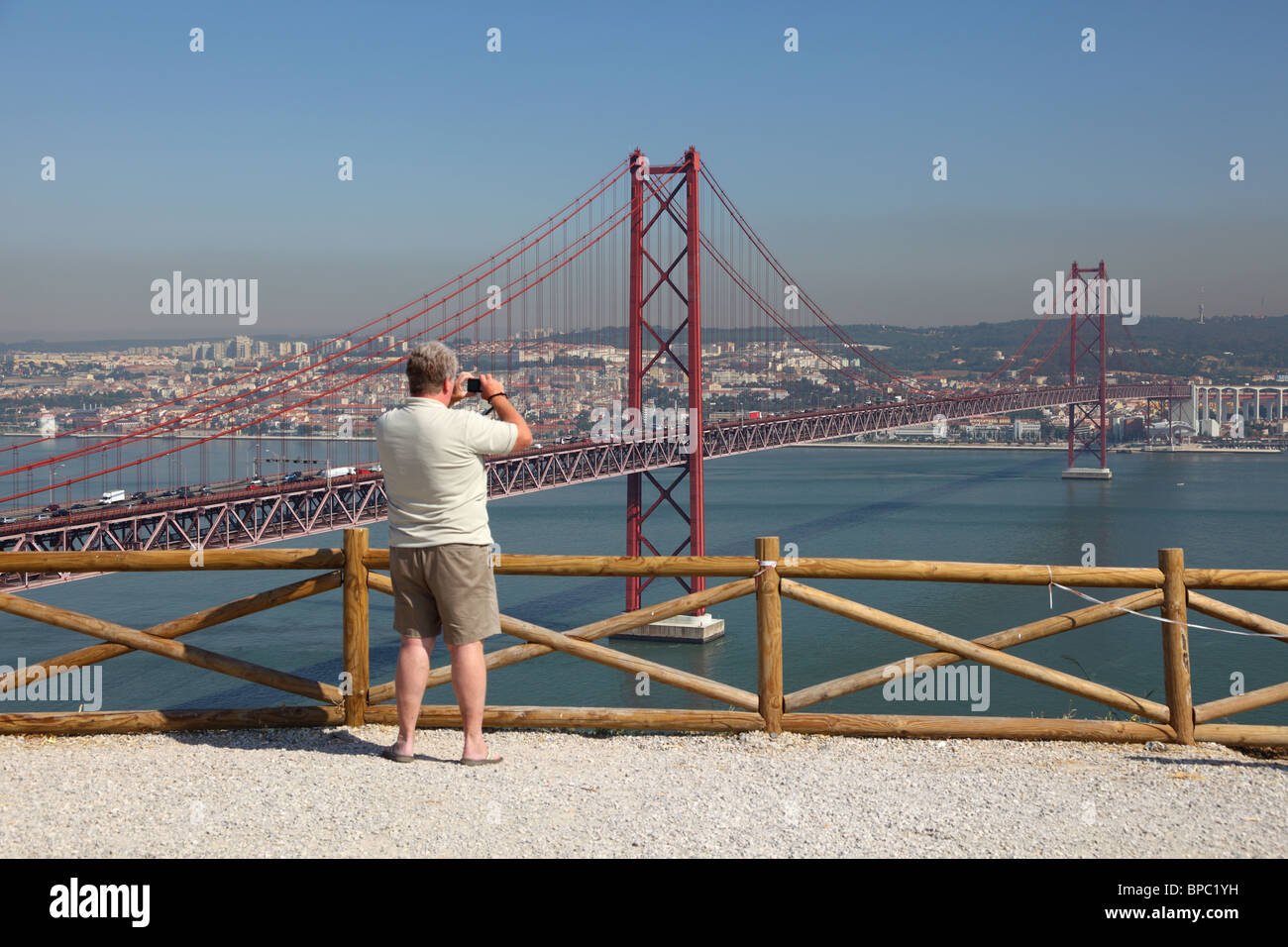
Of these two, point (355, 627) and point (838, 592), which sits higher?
point (355, 627)

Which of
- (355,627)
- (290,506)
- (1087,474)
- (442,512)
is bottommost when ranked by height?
(1087,474)

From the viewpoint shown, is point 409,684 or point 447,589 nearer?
point 447,589

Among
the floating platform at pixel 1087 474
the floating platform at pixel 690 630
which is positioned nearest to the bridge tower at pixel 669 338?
the floating platform at pixel 690 630

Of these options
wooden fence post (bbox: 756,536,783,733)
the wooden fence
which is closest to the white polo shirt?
the wooden fence

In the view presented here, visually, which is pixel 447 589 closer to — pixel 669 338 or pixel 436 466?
pixel 436 466

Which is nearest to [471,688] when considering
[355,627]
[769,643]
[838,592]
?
[355,627]

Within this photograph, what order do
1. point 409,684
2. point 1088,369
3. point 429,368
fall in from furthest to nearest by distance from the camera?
point 1088,369 < point 409,684 < point 429,368

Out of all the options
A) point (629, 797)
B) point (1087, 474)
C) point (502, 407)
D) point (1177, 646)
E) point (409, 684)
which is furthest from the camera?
point (1087, 474)
